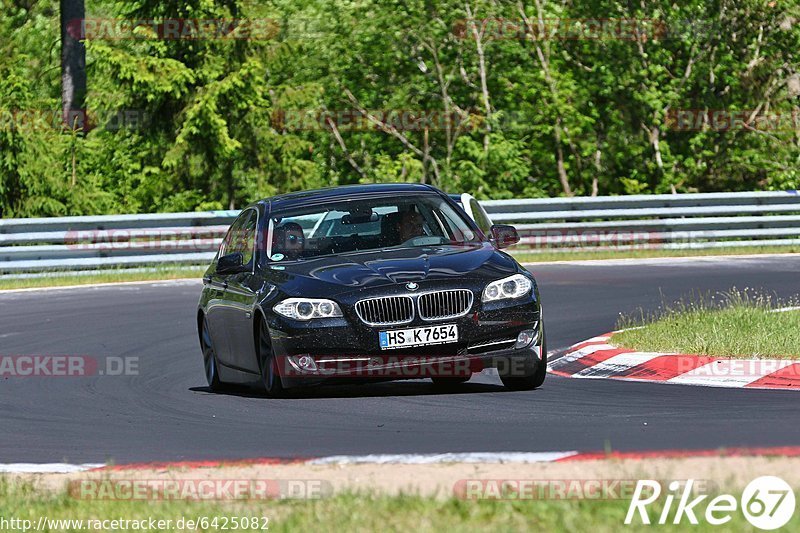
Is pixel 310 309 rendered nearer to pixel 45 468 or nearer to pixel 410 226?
pixel 410 226

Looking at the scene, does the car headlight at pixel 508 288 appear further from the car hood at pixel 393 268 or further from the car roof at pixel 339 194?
the car roof at pixel 339 194

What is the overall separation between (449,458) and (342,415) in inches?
93.8

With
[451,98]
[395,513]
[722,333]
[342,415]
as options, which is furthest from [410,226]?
[451,98]

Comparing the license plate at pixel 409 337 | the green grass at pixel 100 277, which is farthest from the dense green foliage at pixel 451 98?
the license plate at pixel 409 337

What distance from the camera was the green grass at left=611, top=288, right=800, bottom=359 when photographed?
11.9m

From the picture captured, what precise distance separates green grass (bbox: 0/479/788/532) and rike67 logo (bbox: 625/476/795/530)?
3 centimetres

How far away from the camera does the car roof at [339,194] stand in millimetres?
12312

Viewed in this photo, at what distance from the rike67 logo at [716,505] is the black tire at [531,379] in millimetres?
→ 4605

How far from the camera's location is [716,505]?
6.22 metres

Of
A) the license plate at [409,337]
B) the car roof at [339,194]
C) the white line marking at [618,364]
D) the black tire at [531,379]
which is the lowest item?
the white line marking at [618,364]

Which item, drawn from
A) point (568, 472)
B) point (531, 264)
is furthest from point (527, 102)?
point (568, 472)

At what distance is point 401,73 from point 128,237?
10481mm

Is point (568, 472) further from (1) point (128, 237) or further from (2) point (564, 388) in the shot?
(1) point (128, 237)

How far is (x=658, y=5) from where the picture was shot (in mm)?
31172
